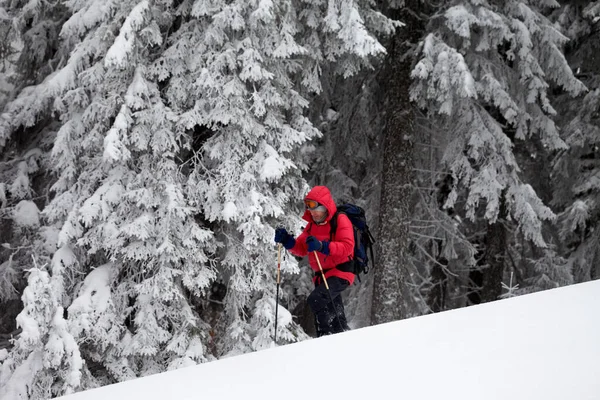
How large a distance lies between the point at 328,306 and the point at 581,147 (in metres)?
8.96

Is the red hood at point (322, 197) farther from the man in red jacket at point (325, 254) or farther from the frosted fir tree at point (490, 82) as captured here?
the frosted fir tree at point (490, 82)

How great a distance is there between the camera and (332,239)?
6.07 meters

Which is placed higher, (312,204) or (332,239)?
(312,204)

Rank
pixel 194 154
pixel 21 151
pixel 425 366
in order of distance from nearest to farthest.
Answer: pixel 425 366, pixel 194 154, pixel 21 151

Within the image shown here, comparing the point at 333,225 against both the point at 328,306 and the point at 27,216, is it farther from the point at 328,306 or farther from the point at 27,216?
the point at 27,216

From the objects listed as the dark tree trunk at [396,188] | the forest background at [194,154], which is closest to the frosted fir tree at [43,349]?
the forest background at [194,154]

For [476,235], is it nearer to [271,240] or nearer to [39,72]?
[271,240]

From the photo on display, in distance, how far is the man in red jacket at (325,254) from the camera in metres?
5.91

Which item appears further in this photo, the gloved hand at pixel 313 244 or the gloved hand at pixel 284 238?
the gloved hand at pixel 284 238

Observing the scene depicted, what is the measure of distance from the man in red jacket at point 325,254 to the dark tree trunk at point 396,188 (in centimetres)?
330

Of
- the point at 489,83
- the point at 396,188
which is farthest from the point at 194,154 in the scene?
the point at 489,83

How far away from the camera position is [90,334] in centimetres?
730

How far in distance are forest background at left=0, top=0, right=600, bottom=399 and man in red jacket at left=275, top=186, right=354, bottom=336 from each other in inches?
55.1

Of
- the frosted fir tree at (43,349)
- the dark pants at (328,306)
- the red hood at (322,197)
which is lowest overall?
the frosted fir tree at (43,349)
